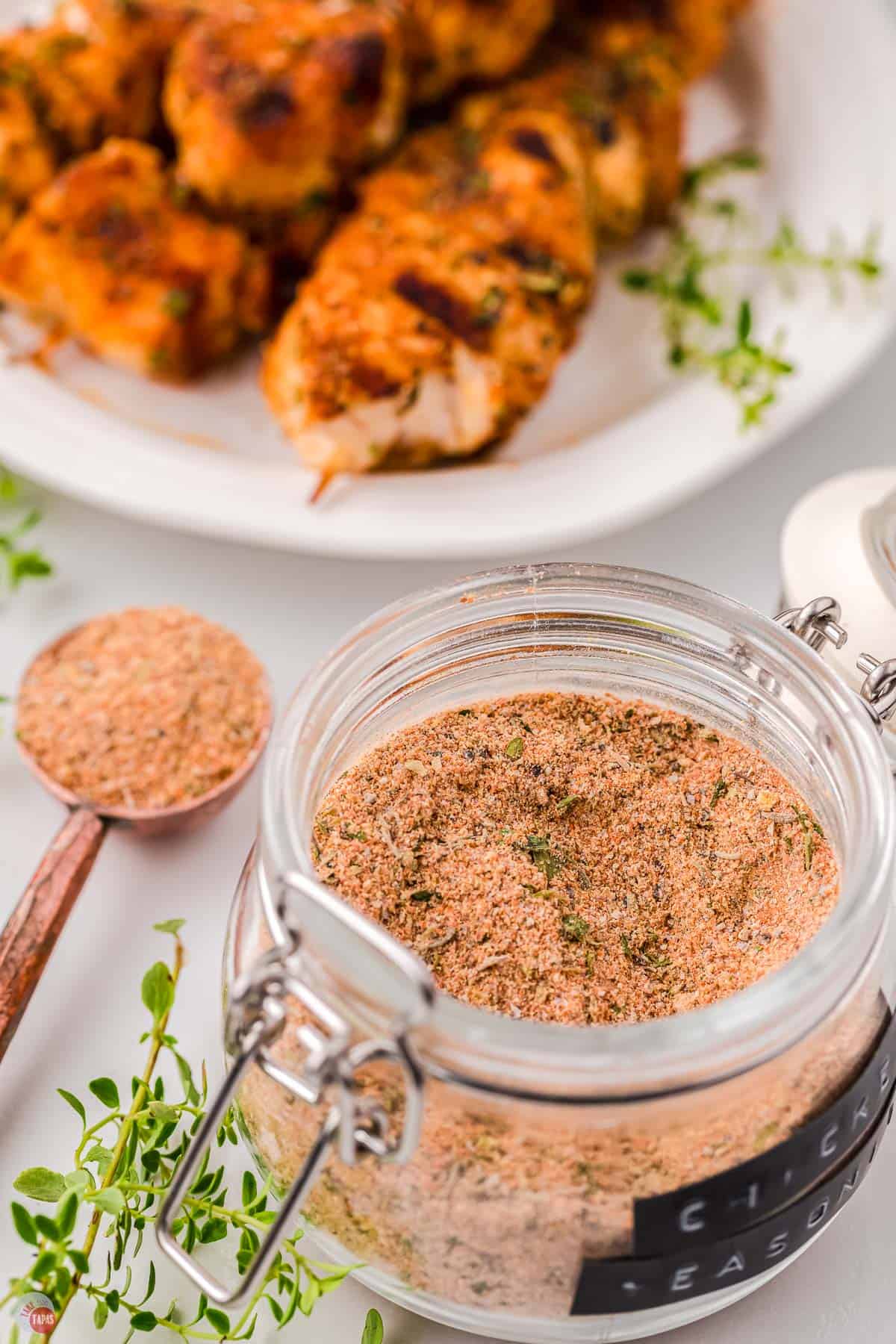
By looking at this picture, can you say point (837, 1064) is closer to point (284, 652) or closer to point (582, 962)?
point (582, 962)

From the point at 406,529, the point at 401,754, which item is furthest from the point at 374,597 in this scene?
the point at 401,754

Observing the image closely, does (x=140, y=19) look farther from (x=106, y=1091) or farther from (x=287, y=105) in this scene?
(x=106, y=1091)

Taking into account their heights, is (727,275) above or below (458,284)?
below

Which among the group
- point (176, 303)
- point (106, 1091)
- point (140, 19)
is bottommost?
point (106, 1091)

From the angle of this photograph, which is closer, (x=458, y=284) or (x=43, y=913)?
(x=43, y=913)

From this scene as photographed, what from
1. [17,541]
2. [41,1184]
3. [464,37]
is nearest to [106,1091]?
[41,1184]

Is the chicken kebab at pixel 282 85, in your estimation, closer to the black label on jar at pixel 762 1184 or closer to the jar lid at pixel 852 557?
the jar lid at pixel 852 557
